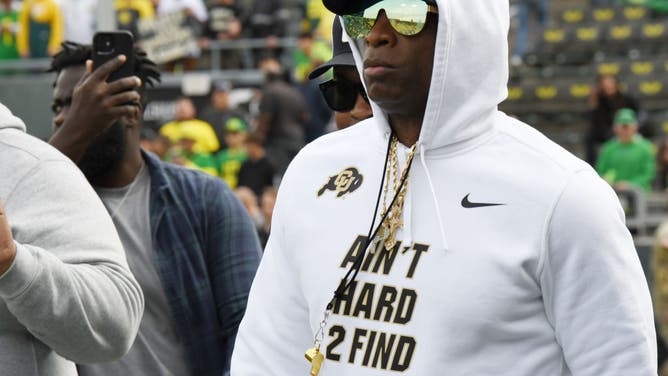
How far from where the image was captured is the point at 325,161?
324 centimetres

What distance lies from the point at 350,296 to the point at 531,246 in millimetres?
410

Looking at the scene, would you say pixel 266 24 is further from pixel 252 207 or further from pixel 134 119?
pixel 134 119

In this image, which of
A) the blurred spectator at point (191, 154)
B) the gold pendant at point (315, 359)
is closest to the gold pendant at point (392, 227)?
the gold pendant at point (315, 359)

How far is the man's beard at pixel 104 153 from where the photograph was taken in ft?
15.0

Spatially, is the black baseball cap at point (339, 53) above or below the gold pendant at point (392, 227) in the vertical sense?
above

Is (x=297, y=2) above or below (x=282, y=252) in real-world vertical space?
below

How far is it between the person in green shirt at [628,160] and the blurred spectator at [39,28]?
23.0 ft

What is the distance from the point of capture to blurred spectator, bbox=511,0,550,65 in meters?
23.1

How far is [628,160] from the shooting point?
614 inches

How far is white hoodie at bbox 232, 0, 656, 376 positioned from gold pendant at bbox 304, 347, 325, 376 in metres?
0.02

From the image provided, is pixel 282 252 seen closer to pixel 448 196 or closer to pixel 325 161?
pixel 325 161

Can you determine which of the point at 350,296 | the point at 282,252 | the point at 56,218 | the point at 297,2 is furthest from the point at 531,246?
the point at 297,2

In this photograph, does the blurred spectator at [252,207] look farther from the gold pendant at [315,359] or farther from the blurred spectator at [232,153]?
the gold pendant at [315,359]

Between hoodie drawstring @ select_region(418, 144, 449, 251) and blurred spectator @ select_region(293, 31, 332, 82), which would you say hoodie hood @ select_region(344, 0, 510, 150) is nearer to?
hoodie drawstring @ select_region(418, 144, 449, 251)
